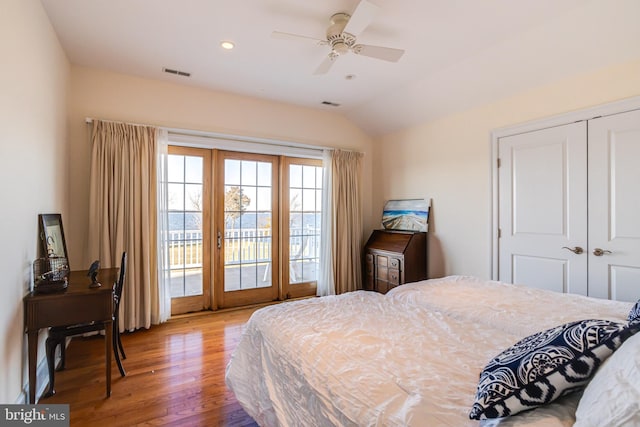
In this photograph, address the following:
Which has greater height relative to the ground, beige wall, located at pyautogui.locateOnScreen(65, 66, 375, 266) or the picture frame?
beige wall, located at pyautogui.locateOnScreen(65, 66, 375, 266)

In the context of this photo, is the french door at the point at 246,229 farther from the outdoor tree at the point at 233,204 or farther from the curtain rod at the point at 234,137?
the curtain rod at the point at 234,137

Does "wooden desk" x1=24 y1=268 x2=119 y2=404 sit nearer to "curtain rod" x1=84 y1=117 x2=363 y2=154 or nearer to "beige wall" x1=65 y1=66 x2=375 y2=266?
"beige wall" x1=65 y1=66 x2=375 y2=266

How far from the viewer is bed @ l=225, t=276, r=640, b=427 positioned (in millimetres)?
916

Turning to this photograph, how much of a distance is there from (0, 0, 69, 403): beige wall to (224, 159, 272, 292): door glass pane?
6.25 feet

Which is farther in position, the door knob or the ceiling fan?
the door knob

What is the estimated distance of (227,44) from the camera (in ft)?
8.92

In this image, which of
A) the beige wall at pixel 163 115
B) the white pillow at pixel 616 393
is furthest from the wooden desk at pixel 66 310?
the white pillow at pixel 616 393

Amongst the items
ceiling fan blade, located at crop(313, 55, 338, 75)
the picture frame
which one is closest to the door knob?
ceiling fan blade, located at crop(313, 55, 338, 75)

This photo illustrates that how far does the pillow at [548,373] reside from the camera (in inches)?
32.9

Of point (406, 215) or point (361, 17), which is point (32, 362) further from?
point (406, 215)

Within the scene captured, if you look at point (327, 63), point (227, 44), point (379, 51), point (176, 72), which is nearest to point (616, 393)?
point (379, 51)

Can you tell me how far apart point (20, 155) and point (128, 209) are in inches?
55.9

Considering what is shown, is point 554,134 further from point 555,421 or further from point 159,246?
point 159,246

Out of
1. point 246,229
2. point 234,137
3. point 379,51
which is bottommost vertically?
point 246,229
